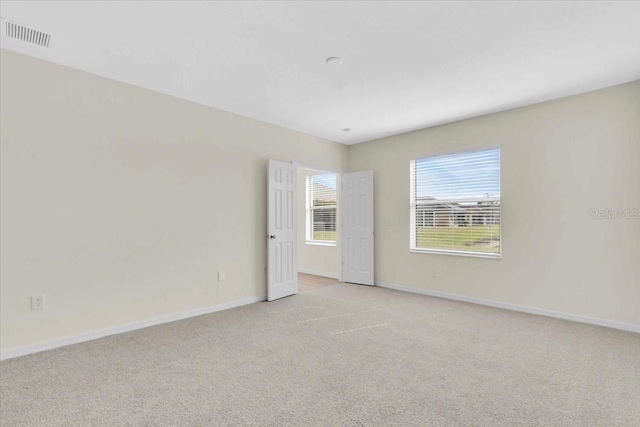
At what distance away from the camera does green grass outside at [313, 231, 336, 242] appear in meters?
6.77

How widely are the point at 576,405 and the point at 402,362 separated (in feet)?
3.67

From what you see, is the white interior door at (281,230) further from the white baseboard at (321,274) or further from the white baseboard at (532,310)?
the white baseboard at (532,310)

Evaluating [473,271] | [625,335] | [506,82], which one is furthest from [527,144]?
[625,335]

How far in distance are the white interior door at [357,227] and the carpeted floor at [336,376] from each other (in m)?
2.04

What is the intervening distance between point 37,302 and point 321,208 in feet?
16.2

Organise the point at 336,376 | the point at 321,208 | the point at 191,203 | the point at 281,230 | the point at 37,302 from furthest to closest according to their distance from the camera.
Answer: the point at 321,208
the point at 281,230
the point at 191,203
the point at 37,302
the point at 336,376

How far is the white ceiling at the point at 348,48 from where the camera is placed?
224 centimetres

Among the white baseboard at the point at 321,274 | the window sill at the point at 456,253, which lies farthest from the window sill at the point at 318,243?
the window sill at the point at 456,253

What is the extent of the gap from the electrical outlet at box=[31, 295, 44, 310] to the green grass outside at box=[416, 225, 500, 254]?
4728mm

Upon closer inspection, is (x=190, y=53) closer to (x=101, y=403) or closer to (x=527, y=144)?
(x=101, y=403)

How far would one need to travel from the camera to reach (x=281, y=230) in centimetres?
483

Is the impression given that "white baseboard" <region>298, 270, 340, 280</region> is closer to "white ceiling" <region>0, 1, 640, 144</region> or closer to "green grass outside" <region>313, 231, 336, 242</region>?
"green grass outside" <region>313, 231, 336, 242</region>

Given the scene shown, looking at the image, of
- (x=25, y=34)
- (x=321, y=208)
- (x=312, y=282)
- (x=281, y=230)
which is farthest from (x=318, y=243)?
(x=25, y=34)

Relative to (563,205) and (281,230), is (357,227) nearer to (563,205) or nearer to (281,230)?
(281,230)
